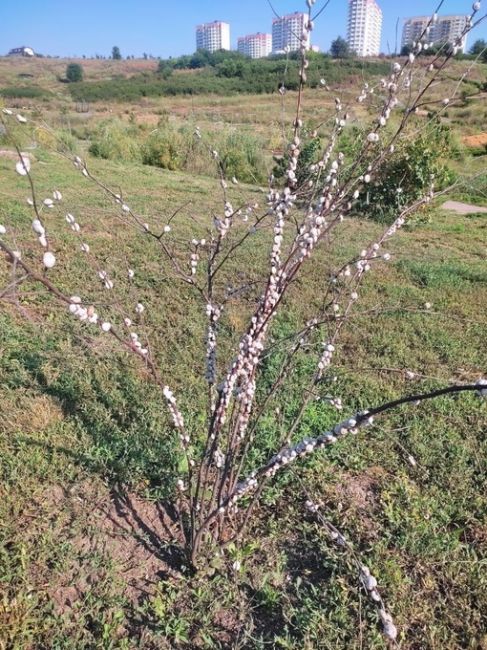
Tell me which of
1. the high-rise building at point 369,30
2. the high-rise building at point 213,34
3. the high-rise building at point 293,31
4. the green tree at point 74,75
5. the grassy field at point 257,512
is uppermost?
the high-rise building at point 213,34

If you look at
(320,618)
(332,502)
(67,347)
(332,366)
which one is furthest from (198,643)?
(67,347)

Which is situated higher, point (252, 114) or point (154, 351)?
point (252, 114)

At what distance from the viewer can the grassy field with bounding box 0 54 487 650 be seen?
6.21 feet

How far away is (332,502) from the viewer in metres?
2.45

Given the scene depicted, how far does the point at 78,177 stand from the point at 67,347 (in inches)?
280

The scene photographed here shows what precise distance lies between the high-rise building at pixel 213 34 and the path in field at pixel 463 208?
144 metres

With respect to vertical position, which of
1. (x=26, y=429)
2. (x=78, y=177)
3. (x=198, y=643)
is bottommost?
(x=198, y=643)

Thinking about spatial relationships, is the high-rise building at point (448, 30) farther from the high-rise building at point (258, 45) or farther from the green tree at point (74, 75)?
the high-rise building at point (258, 45)

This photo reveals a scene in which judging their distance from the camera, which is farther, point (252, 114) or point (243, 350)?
point (252, 114)

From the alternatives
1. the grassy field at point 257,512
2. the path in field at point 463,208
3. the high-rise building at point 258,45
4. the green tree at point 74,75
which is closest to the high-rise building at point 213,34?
the high-rise building at point 258,45

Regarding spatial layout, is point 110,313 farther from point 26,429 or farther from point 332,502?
point 332,502

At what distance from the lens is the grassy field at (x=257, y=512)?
1892 mm

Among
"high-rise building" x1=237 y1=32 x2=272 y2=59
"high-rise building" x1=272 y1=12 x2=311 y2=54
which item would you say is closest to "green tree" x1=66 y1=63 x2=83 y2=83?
"high-rise building" x1=237 y1=32 x2=272 y2=59

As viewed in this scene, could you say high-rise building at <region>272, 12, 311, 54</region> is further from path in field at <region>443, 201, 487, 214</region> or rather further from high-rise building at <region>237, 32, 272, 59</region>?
high-rise building at <region>237, 32, 272, 59</region>
